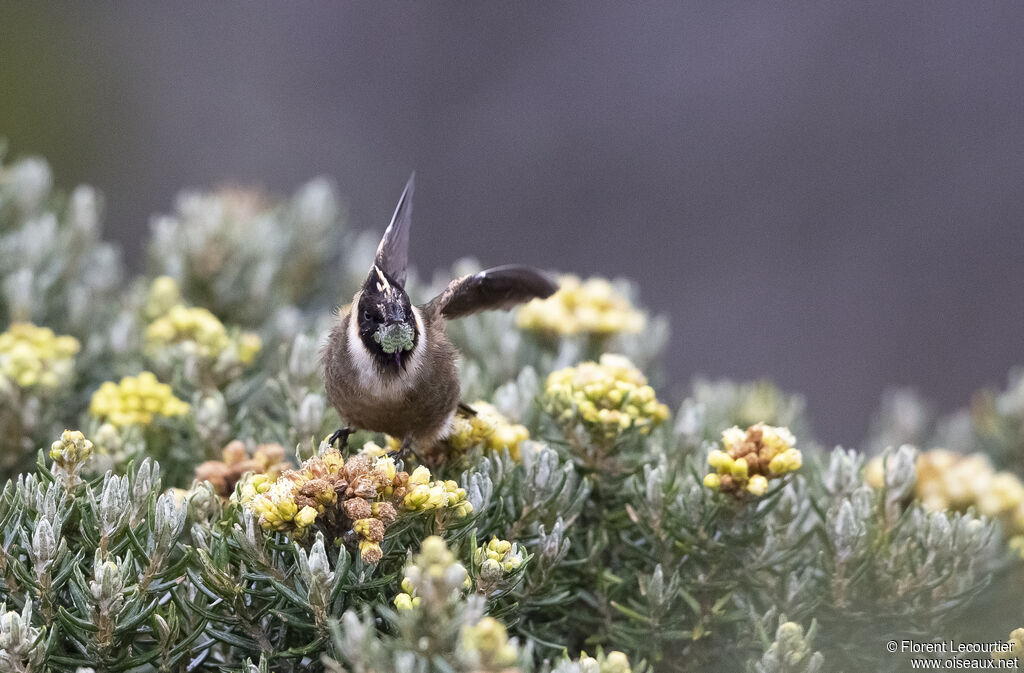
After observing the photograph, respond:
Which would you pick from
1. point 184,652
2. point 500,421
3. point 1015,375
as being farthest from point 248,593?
point 1015,375

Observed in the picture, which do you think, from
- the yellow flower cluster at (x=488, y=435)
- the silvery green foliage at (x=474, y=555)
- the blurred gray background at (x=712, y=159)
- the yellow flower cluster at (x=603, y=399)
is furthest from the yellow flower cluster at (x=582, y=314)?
the blurred gray background at (x=712, y=159)

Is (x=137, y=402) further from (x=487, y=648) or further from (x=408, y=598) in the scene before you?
(x=487, y=648)

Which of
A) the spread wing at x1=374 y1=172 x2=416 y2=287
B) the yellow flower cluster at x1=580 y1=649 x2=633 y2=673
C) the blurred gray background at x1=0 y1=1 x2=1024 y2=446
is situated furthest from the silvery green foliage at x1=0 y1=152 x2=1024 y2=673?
the blurred gray background at x1=0 y1=1 x2=1024 y2=446

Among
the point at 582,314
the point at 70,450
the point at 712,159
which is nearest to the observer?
the point at 70,450

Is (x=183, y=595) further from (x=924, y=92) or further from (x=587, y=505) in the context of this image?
(x=924, y=92)

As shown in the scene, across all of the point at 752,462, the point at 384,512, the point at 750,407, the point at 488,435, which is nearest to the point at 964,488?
the point at 750,407

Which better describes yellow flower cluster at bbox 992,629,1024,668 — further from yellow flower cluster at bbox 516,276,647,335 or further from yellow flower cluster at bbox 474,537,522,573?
yellow flower cluster at bbox 516,276,647,335
